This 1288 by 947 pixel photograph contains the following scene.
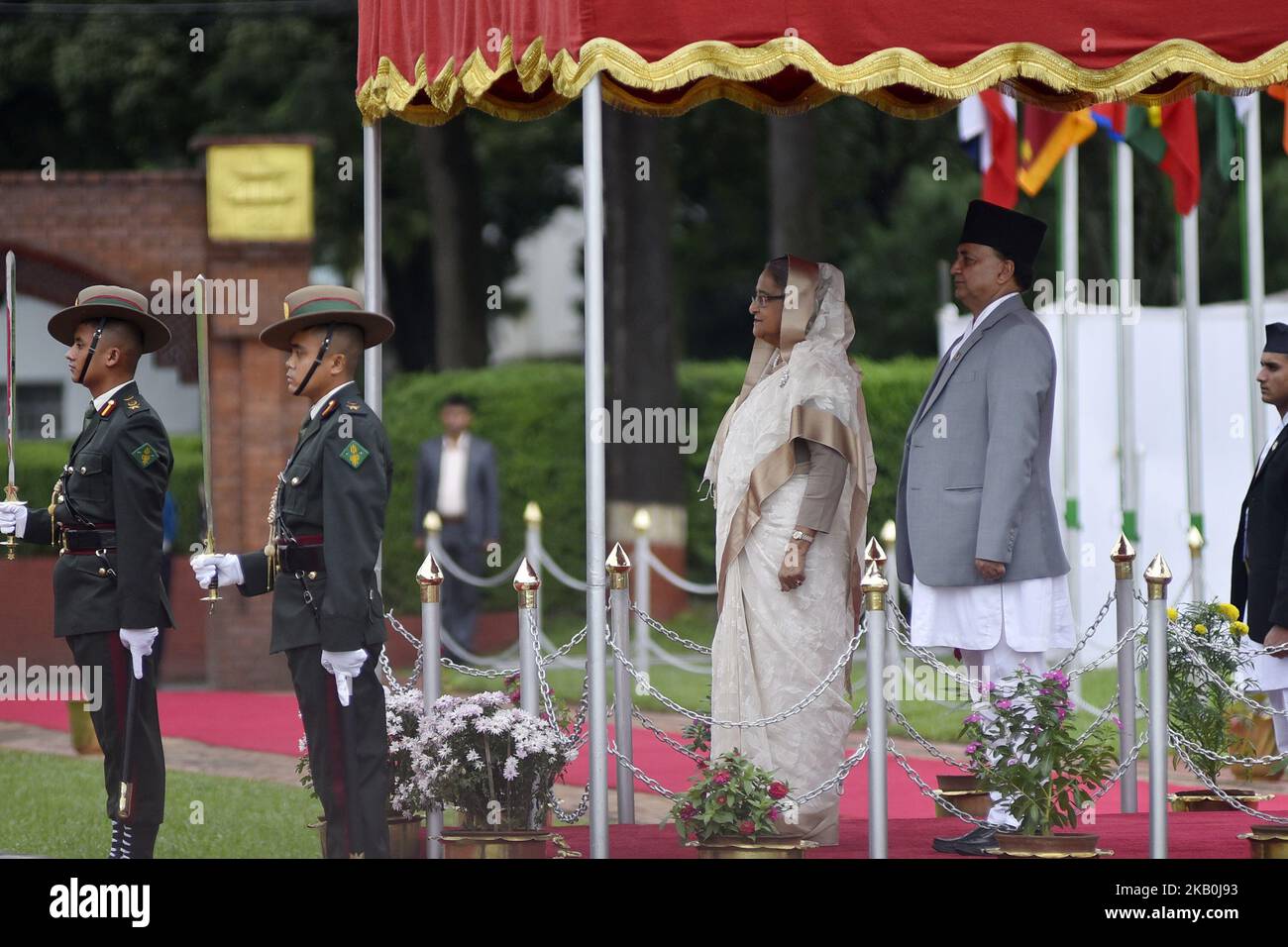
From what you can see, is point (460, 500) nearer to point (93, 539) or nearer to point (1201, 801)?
point (1201, 801)

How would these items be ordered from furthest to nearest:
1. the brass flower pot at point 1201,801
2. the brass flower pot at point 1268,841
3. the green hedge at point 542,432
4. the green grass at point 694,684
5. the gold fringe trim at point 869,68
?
the green hedge at point 542,432 < the green grass at point 694,684 < the brass flower pot at point 1201,801 < the brass flower pot at point 1268,841 < the gold fringe trim at point 869,68

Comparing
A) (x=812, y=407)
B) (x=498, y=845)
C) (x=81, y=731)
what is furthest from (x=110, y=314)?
(x=81, y=731)

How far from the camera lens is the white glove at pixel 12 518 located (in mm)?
7688

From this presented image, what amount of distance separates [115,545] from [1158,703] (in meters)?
3.81

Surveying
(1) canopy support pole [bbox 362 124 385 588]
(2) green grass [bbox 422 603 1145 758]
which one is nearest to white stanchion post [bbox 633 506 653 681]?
(2) green grass [bbox 422 603 1145 758]

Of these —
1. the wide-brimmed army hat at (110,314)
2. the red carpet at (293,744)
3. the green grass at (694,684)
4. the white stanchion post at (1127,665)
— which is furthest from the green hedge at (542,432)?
the wide-brimmed army hat at (110,314)

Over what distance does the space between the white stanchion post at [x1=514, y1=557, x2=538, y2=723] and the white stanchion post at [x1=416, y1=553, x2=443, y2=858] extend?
12.1 inches

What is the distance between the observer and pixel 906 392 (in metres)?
17.8

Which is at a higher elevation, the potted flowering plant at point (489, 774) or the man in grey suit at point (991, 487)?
the man in grey suit at point (991, 487)

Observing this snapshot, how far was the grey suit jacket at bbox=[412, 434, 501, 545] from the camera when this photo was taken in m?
15.7

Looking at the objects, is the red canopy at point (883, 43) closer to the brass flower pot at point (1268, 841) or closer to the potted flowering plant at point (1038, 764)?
the potted flowering plant at point (1038, 764)

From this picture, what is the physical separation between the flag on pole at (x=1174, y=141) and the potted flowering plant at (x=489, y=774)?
6.64 metres
